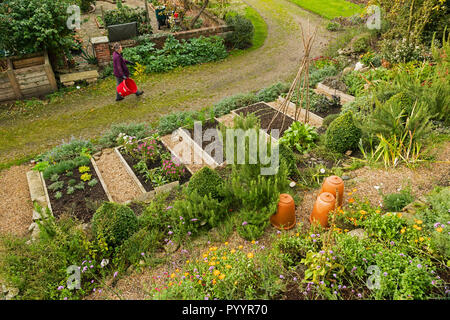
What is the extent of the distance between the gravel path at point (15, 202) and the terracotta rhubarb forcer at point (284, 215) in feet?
13.5

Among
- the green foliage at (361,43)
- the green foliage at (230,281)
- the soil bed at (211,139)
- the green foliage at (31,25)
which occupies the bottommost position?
the soil bed at (211,139)

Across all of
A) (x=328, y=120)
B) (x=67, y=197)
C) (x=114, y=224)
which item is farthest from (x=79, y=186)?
(x=328, y=120)

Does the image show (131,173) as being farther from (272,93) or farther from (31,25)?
(31,25)

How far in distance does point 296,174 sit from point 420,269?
2.53 m

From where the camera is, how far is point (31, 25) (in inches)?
357

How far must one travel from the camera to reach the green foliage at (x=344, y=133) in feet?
18.6

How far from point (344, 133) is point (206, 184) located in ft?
8.87

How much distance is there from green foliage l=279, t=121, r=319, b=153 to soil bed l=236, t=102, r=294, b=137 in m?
0.35

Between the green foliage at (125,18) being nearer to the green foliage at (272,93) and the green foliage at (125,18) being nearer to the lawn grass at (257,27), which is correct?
the lawn grass at (257,27)

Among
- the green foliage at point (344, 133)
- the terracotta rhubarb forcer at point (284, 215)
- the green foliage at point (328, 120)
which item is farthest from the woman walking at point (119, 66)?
the terracotta rhubarb forcer at point (284, 215)

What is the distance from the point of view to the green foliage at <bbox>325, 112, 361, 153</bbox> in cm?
568

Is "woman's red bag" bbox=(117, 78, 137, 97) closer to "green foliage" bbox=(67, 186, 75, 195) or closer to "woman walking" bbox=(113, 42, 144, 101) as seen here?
"woman walking" bbox=(113, 42, 144, 101)

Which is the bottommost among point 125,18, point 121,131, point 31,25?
point 121,131
